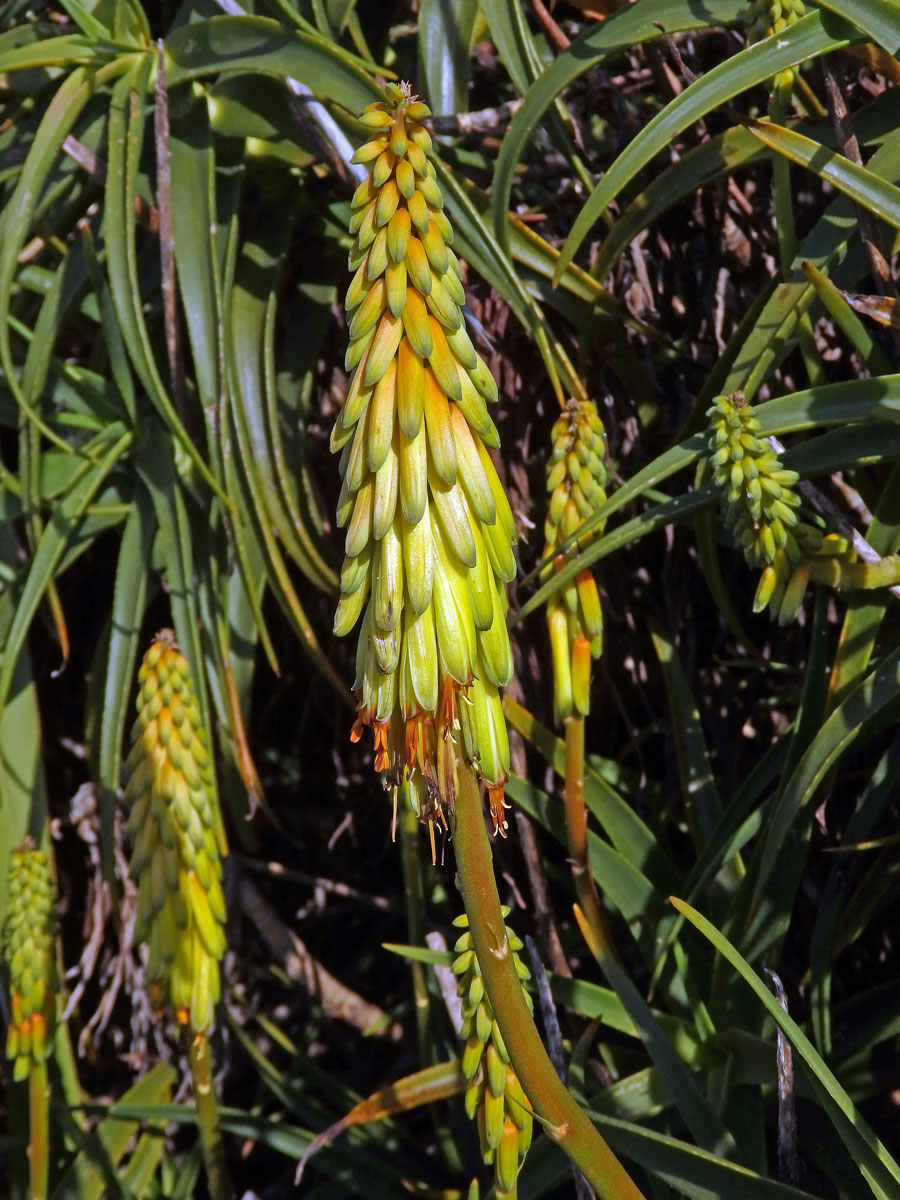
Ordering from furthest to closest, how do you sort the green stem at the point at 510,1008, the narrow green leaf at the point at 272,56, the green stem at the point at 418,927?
the green stem at the point at 418,927, the narrow green leaf at the point at 272,56, the green stem at the point at 510,1008

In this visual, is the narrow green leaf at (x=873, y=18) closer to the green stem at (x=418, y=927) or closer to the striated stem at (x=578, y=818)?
the striated stem at (x=578, y=818)

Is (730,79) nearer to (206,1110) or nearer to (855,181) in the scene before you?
(855,181)

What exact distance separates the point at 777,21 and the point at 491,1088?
3.02 feet

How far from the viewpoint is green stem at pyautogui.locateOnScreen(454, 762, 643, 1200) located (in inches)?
24.0

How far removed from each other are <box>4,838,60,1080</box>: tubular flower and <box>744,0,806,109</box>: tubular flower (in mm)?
1078

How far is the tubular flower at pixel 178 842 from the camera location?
3.83 ft

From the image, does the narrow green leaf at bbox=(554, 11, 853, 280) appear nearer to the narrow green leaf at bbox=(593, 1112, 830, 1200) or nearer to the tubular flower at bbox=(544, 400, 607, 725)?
the tubular flower at bbox=(544, 400, 607, 725)

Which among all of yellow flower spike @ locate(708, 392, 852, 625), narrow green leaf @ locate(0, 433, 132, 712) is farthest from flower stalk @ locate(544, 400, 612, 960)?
narrow green leaf @ locate(0, 433, 132, 712)

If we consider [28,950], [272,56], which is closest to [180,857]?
[28,950]

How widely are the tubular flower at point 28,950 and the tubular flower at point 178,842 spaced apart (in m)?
0.13

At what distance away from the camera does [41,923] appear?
4.05ft

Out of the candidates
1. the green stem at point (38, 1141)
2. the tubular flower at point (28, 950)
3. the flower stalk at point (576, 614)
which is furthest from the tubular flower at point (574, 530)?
the green stem at point (38, 1141)

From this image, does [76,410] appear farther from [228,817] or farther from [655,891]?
[655,891]

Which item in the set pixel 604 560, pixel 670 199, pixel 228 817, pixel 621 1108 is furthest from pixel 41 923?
pixel 670 199
